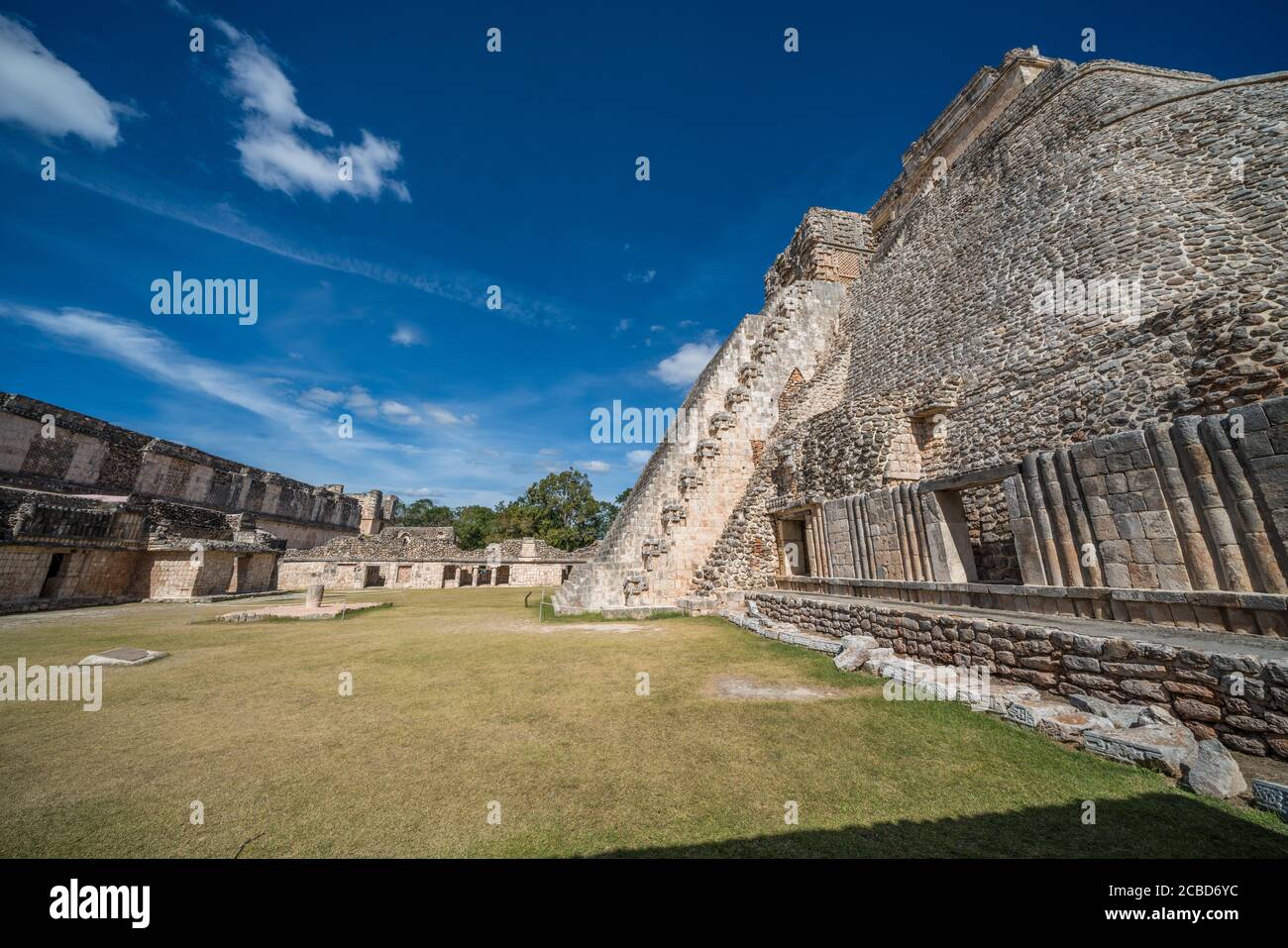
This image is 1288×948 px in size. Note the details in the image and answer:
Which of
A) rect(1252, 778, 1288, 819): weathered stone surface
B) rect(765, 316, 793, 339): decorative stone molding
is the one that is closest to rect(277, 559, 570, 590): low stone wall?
rect(765, 316, 793, 339): decorative stone molding

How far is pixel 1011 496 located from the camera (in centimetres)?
649

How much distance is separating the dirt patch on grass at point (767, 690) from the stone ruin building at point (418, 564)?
26907 mm

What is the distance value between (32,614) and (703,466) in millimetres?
20927

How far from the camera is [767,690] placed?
19.0 ft

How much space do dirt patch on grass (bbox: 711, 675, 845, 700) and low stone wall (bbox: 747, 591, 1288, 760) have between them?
6.05 ft

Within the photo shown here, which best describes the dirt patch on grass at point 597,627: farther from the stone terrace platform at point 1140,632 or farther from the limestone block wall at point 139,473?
the limestone block wall at point 139,473

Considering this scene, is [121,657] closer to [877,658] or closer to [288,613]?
[288,613]

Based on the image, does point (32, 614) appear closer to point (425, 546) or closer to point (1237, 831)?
point (425, 546)

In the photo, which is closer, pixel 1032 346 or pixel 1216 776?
pixel 1216 776

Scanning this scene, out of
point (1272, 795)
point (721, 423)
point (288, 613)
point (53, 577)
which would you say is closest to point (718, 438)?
point (721, 423)

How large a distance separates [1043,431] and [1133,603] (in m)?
4.90
